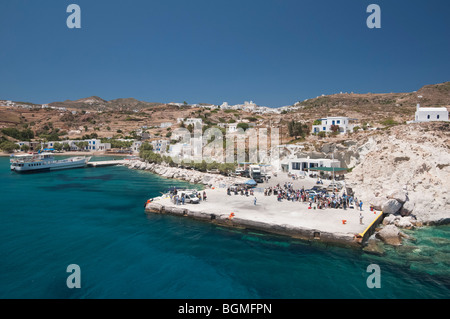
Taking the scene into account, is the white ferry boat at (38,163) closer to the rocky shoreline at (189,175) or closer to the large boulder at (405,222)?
the rocky shoreline at (189,175)

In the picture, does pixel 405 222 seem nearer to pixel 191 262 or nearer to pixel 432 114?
pixel 191 262

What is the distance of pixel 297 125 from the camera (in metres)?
53.0

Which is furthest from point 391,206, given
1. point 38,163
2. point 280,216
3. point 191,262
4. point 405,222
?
point 38,163

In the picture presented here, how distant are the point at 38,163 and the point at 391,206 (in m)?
61.9

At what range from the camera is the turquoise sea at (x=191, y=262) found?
1141cm

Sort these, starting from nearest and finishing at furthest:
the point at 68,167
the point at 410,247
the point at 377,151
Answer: the point at 410,247 < the point at 377,151 < the point at 68,167

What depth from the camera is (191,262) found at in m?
14.1

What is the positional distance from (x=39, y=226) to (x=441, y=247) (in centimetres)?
2771

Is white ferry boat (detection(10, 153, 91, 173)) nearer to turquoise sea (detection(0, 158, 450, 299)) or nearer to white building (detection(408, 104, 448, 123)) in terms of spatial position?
turquoise sea (detection(0, 158, 450, 299))

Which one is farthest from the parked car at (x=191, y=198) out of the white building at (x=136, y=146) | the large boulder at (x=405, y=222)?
the white building at (x=136, y=146)

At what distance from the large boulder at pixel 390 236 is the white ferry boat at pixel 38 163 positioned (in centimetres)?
6106
